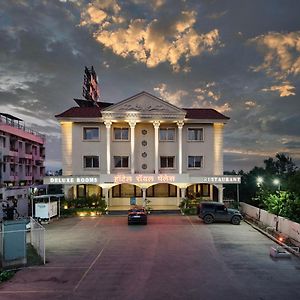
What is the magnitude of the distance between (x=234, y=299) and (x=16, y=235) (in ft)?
38.5

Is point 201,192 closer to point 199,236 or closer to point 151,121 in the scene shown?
point 151,121

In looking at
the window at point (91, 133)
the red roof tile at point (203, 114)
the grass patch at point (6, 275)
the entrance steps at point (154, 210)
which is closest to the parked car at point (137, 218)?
the entrance steps at point (154, 210)

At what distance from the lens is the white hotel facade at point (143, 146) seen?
43.0 metres

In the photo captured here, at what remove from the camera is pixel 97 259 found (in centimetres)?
2005

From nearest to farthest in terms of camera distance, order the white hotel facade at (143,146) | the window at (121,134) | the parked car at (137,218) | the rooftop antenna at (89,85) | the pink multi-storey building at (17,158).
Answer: the parked car at (137,218) → the white hotel facade at (143,146) → the window at (121,134) → the pink multi-storey building at (17,158) → the rooftop antenna at (89,85)

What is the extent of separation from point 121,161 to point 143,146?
11.1 feet

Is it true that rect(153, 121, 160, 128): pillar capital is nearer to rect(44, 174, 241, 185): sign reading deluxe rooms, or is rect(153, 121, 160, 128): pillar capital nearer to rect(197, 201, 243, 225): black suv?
rect(44, 174, 241, 185): sign reading deluxe rooms

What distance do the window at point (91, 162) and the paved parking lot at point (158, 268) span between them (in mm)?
16315

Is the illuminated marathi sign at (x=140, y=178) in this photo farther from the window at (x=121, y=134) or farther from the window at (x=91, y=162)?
the window at (x=121, y=134)

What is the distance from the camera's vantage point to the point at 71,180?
4094 centimetres

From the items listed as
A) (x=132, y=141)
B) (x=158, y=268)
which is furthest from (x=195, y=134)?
(x=158, y=268)

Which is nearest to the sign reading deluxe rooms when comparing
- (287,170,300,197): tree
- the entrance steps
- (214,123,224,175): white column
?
the entrance steps

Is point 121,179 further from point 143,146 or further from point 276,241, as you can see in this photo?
point 276,241

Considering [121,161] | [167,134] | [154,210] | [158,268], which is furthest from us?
[167,134]
